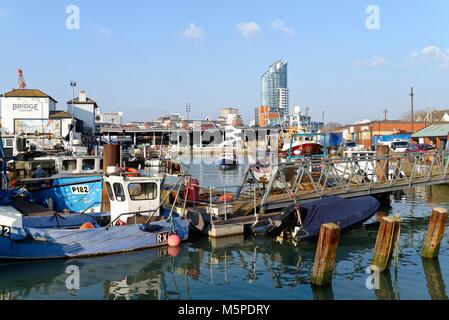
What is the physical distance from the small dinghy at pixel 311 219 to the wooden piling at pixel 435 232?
11.2ft

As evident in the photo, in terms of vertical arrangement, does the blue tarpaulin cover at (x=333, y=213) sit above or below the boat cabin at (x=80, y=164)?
below

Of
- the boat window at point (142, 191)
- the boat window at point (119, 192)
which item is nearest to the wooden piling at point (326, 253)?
the boat window at point (142, 191)

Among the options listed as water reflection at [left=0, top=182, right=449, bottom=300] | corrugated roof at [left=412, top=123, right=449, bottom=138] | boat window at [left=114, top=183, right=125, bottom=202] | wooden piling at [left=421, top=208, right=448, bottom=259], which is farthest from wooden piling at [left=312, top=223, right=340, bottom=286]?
corrugated roof at [left=412, top=123, right=449, bottom=138]

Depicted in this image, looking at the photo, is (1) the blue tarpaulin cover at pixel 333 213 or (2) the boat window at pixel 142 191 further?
(1) the blue tarpaulin cover at pixel 333 213

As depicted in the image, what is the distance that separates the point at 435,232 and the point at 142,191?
10784 mm

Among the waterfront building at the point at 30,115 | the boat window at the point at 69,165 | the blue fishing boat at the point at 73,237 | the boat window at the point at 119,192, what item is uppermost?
the waterfront building at the point at 30,115

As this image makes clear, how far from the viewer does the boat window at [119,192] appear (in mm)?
17828

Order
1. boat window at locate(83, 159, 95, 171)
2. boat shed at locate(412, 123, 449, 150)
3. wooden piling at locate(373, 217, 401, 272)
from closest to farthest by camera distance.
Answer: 1. wooden piling at locate(373, 217, 401, 272)
2. boat window at locate(83, 159, 95, 171)
3. boat shed at locate(412, 123, 449, 150)

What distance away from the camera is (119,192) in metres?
17.9

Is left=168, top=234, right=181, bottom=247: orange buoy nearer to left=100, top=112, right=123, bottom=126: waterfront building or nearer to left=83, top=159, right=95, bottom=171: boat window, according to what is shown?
left=83, top=159, right=95, bottom=171: boat window

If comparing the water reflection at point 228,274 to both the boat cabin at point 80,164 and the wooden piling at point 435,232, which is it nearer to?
the wooden piling at point 435,232

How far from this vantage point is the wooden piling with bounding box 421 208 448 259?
14912 mm

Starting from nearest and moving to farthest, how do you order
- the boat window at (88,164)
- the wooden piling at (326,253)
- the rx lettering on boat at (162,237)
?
the wooden piling at (326,253), the rx lettering on boat at (162,237), the boat window at (88,164)

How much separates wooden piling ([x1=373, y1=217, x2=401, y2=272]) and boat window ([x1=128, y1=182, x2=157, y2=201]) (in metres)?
8.76
